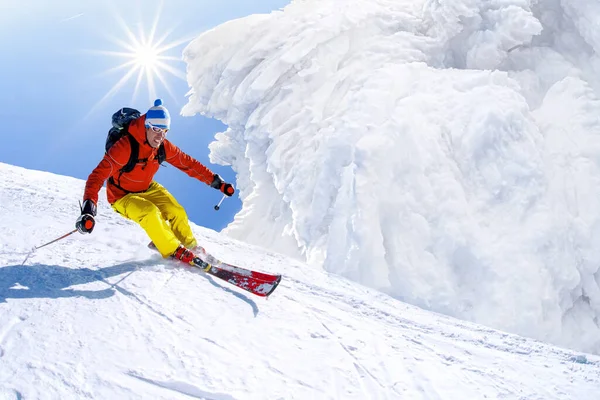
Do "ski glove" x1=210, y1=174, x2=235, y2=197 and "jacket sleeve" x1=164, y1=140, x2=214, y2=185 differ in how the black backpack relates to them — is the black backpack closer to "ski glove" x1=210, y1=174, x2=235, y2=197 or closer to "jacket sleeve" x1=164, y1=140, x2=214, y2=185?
"jacket sleeve" x1=164, y1=140, x2=214, y2=185

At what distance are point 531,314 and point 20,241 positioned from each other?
819cm

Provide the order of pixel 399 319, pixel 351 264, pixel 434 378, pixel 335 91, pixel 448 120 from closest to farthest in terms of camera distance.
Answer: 1. pixel 434 378
2. pixel 399 319
3. pixel 351 264
4. pixel 448 120
5. pixel 335 91

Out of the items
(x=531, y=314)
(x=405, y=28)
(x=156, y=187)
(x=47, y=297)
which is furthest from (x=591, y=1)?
(x=47, y=297)

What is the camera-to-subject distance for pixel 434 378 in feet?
10.9

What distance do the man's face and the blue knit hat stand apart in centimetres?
6

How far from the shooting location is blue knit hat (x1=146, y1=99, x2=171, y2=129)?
189 inches

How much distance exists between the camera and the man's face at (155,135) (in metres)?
4.87

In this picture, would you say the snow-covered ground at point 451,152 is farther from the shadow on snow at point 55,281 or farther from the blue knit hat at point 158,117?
the shadow on snow at point 55,281

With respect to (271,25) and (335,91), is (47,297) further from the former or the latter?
(271,25)

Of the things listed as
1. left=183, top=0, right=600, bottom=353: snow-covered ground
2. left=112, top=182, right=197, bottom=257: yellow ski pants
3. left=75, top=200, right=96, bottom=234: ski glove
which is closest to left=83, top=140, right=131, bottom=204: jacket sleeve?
left=75, top=200, right=96, bottom=234: ski glove

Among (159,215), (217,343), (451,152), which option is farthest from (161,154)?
(451,152)

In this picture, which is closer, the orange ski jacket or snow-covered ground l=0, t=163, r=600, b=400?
snow-covered ground l=0, t=163, r=600, b=400

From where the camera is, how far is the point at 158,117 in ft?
15.8

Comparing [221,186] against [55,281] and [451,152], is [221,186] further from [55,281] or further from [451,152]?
[451,152]
